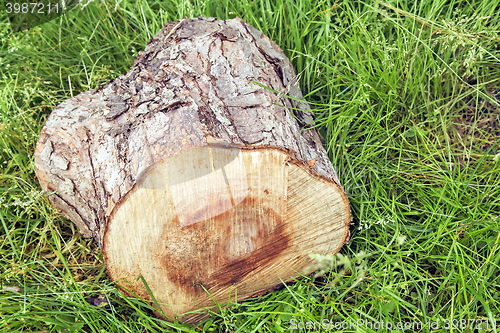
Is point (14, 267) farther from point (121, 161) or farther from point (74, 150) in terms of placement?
point (121, 161)

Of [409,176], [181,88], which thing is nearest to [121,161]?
[181,88]

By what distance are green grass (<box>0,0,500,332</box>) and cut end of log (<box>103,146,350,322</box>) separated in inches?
5.0

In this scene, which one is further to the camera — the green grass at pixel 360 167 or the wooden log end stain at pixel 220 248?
the green grass at pixel 360 167

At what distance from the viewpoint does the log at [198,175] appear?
1.22 metres

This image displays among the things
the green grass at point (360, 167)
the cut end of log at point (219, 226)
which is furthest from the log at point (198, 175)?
the green grass at point (360, 167)

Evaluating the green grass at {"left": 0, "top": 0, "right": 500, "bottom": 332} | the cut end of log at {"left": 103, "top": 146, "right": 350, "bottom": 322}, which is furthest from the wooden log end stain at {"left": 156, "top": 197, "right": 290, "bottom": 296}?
the green grass at {"left": 0, "top": 0, "right": 500, "bottom": 332}

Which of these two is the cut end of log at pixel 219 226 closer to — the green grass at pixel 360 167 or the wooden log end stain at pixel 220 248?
the wooden log end stain at pixel 220 248

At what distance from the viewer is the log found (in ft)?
4.01

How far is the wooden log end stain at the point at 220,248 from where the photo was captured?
4.24 feet

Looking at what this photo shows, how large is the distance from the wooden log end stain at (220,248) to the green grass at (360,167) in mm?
190

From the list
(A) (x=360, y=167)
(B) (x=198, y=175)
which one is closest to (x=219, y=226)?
(B) (x=198, y=175)

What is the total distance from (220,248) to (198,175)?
1.20 ft

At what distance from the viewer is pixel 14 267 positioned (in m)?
1.59

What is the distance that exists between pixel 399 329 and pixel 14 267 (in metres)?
1.88
